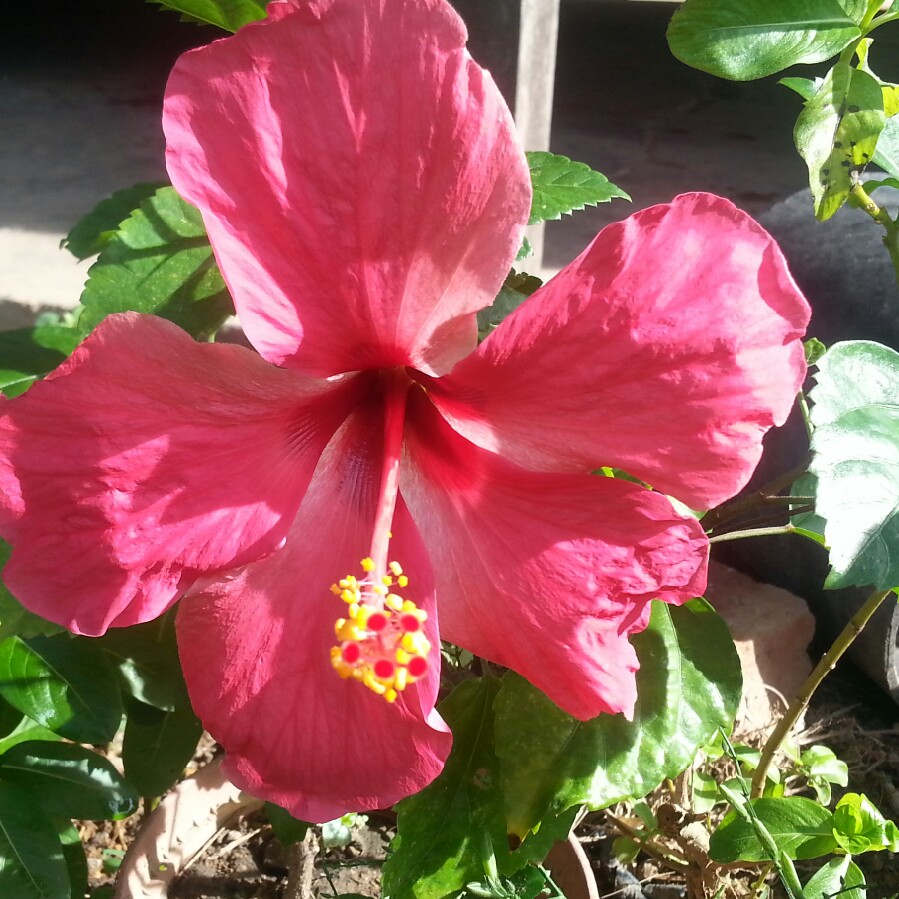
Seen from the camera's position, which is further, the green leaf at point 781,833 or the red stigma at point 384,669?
the green leaf at point 781,833

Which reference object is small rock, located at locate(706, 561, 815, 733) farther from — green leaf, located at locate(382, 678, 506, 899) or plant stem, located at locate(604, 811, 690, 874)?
green leaf, located at locate(382, 678, 506, 899)

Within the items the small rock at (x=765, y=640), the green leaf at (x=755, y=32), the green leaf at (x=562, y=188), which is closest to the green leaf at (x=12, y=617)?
the green leaf at (x=562, y=188)

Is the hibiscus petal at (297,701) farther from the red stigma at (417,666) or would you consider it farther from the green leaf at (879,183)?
the green leaf at (879,183)

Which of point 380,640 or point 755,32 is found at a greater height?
point 755,32

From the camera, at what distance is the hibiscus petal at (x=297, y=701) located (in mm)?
660

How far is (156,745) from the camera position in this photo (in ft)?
3.60

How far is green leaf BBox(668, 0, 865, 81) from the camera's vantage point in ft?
2.18

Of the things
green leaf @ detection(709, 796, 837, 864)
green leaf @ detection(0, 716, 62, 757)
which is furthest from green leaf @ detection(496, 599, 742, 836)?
green leaf @ detection(0, 716, 62, 757)

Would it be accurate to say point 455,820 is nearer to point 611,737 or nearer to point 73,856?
point 611,737

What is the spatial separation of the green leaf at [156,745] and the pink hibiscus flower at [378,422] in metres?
0.47

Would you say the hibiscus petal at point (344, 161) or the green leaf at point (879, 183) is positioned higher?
the hibiscus petal at point (344, 161)

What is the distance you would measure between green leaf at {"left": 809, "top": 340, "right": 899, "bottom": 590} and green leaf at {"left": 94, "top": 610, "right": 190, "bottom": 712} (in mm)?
709

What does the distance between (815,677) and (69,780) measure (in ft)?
2.87

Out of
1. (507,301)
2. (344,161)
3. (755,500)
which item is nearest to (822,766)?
(755,500)
